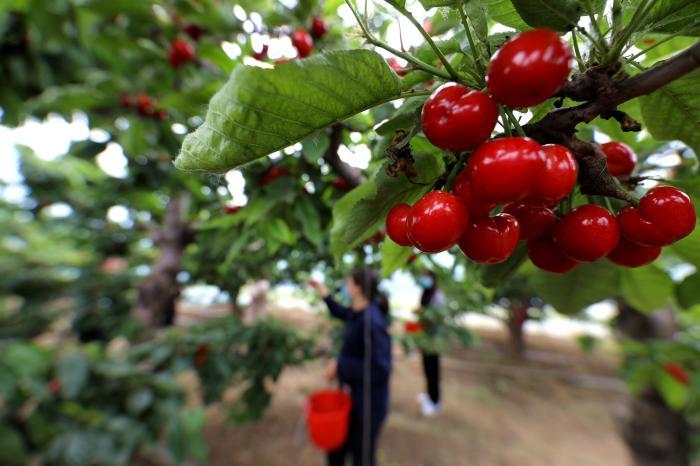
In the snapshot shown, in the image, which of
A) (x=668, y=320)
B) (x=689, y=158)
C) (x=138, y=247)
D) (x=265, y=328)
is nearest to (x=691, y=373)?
(x=668, y=320)

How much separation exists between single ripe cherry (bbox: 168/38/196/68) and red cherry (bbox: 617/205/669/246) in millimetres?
1439

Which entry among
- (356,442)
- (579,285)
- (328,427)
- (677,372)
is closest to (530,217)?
(579,285)

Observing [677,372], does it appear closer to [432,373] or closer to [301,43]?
[432,373]

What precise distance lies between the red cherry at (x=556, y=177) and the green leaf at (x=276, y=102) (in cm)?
17

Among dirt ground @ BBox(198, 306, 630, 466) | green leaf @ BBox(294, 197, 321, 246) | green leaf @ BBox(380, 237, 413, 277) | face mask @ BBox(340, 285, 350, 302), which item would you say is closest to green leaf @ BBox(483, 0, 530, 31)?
green leaf @ BBox(380, 237, 413, 277)

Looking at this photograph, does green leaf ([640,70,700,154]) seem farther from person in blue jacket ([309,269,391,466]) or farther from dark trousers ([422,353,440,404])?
dark trousers ([422,353,440,404])

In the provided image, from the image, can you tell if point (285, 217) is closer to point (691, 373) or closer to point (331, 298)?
point (331, 298)

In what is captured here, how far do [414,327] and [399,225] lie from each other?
90.2 inches

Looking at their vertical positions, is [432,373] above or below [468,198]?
below

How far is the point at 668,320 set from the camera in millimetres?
2160

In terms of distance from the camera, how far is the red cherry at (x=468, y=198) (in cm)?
39

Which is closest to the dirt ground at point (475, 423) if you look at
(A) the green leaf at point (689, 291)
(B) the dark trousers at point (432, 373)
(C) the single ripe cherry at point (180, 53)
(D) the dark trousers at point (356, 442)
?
(B) the dark trousers at point (432, 373)

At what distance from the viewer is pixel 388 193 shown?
51cm

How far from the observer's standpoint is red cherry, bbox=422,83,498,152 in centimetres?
35
